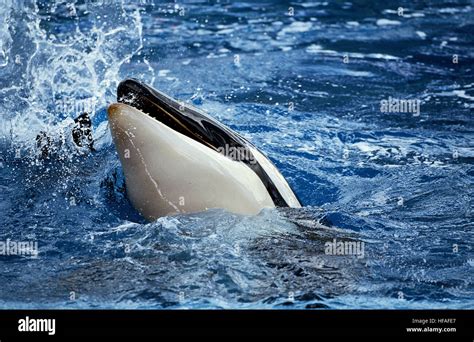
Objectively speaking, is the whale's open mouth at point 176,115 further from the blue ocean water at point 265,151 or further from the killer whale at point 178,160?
the blue ocean water at point 265,151

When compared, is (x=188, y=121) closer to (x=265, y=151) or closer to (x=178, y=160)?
(x=178, y=160)

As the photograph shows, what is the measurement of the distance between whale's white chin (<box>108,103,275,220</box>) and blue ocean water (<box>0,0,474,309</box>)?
10cm

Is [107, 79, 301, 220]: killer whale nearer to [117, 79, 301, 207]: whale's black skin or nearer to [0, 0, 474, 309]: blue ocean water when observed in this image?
[117, 79, 301, 207]: whale's black skin

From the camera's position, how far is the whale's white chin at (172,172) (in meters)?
4.88

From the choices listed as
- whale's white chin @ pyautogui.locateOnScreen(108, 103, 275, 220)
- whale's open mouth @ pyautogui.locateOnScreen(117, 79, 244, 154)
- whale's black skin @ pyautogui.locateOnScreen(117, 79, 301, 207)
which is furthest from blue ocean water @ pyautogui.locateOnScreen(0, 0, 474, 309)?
whale's open mouth @ pyautogui.locateOnScreen(117, 79, 244, 154)

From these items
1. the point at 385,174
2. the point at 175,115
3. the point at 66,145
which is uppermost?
the point at 175,115

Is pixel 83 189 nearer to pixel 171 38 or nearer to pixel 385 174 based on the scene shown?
pixel 385 174

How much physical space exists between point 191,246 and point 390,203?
2058mm

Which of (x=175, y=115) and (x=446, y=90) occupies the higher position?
(x=175, y=115)

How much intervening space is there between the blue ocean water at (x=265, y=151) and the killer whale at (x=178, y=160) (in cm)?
12

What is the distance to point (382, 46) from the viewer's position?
1111 centimetres

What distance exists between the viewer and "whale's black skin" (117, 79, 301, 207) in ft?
16.5

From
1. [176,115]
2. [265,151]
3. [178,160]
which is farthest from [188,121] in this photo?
[265,151]
